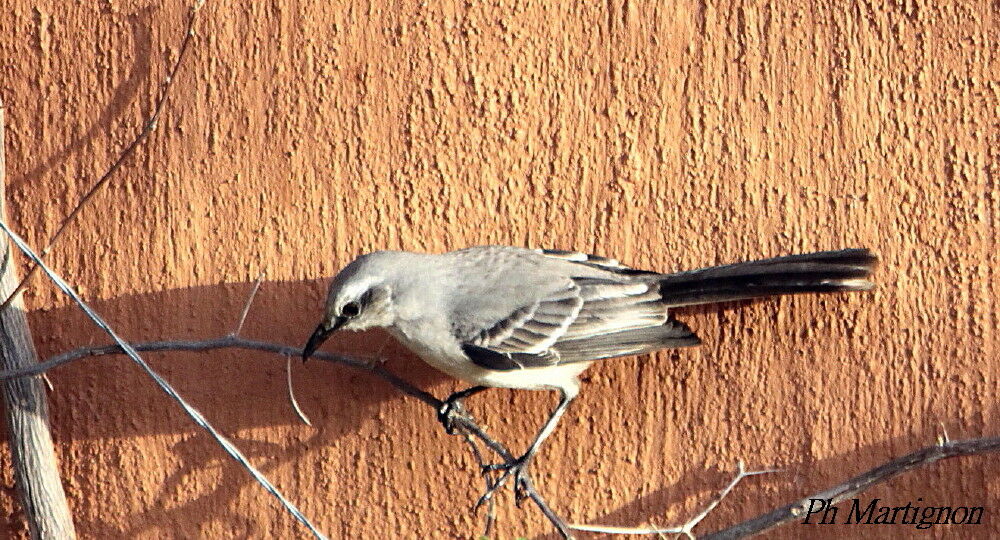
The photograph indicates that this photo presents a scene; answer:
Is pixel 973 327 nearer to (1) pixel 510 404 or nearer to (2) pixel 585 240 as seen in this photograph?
(2) pixel 585 240

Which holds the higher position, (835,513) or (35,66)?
(35,66)

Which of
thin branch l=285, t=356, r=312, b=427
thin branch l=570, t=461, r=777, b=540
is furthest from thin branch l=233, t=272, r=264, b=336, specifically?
thin branch l=570, t=461, r=777, b=540

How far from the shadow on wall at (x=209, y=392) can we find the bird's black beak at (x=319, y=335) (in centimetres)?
25

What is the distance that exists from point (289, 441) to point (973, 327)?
2518 mm

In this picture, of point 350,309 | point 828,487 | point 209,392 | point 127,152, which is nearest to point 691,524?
point 828,487

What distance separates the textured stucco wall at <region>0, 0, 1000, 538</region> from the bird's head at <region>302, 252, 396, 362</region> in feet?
0.91

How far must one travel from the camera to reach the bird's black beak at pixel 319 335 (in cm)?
374

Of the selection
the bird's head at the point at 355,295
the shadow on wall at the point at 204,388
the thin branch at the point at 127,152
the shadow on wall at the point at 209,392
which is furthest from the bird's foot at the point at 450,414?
the thin branch at the point at 127,152

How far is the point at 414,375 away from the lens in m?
4.06

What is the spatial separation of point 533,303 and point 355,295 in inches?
26.9

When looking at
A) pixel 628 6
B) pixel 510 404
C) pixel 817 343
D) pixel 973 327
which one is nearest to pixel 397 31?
pixel 628 6

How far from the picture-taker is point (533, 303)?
3.97 m

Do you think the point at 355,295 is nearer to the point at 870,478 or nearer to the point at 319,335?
the point at 319,335

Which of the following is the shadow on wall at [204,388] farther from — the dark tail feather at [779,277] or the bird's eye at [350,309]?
the dark tail feather at [779,277]
